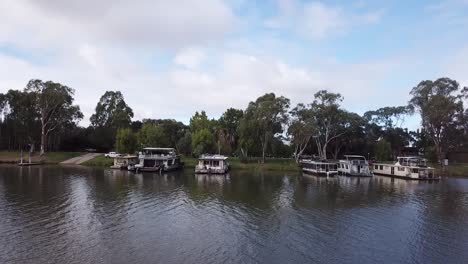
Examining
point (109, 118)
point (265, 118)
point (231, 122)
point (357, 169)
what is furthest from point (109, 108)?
point (357, 169)

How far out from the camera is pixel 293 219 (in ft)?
110

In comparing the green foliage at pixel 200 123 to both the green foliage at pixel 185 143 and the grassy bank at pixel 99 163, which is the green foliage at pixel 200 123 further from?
the grassy bank at pixel 99 163

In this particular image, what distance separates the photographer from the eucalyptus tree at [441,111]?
88.2m

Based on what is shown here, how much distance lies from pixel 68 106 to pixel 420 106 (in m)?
87.3

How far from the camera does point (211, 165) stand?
82000mm

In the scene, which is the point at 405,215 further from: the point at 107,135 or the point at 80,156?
the point at 107,135

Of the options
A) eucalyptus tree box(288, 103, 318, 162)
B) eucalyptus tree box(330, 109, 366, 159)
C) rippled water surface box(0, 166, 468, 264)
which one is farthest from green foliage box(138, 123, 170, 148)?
rippled water surface box(0, 166, 468, 264)

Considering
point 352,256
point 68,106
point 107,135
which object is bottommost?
point 352,256

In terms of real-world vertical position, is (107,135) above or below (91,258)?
above

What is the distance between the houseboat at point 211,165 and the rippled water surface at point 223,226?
27719 millimetres

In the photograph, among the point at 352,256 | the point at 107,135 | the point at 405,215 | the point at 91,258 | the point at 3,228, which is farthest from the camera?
the point at 107,135

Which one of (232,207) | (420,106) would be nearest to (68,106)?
(232,207)

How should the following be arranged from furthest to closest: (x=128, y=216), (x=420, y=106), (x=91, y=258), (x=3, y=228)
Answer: (x=420, y=106)
(x=128, y=216)
(x=3, y=228)
(x=91, y=258)

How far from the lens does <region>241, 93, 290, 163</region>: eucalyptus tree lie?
303 feet
